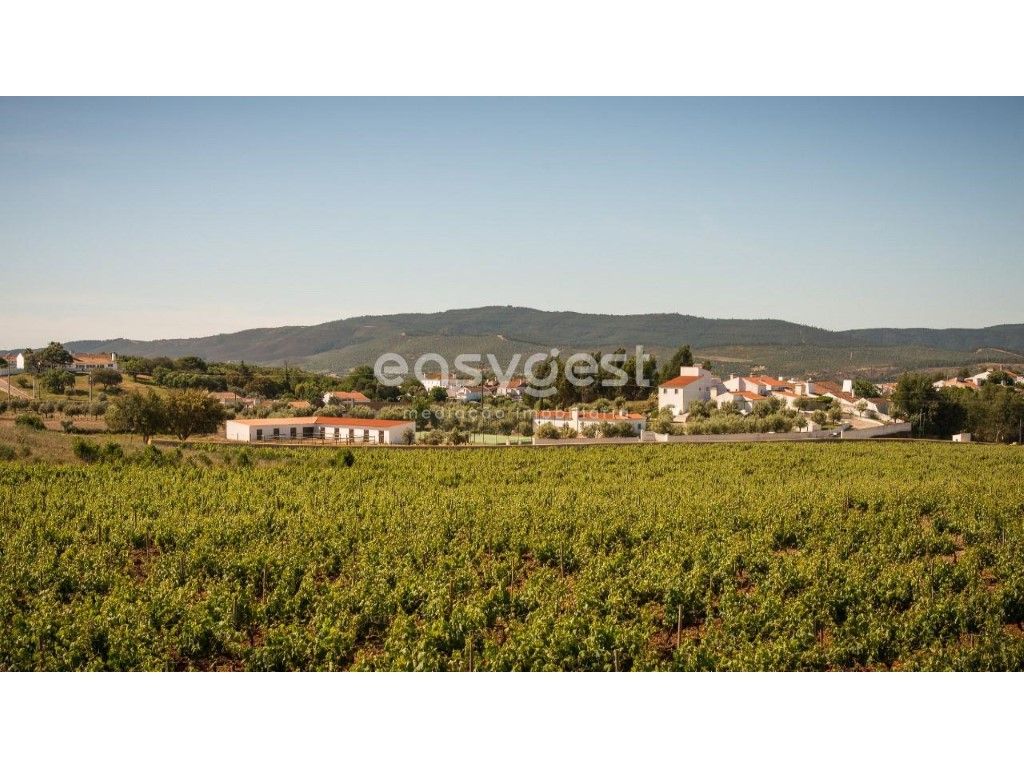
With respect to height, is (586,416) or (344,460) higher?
(586,416)

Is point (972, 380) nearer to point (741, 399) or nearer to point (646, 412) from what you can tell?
point (741, 399)

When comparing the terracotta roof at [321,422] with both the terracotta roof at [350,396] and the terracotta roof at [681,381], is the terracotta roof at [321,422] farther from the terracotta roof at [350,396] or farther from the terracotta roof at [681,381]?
the terracotta roof at [681,381]

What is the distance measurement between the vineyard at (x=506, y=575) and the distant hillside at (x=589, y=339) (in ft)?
116

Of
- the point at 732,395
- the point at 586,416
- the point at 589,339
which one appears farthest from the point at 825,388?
the point at 589,339

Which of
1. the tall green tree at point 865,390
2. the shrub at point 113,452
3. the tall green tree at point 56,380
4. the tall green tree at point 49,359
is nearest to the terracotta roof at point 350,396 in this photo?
the tall green tree at point 56,380

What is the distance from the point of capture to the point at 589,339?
58.1 m

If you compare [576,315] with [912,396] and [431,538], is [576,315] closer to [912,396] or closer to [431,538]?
[912,396]

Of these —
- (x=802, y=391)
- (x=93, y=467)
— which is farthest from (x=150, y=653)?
(x=802, y=391)

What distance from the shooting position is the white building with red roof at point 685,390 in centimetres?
3453

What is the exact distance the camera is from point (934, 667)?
625 cm

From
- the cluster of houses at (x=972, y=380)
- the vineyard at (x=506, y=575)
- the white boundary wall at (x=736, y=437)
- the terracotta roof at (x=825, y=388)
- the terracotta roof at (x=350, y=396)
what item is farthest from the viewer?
the terracotta roof at (x=825, y=388)

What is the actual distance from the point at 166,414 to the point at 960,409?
1145 inches

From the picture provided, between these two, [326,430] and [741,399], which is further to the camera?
[741,399]

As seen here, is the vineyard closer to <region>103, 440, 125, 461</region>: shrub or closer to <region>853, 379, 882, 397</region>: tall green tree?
<region>103, 440, 125, 461</region>: shrub
